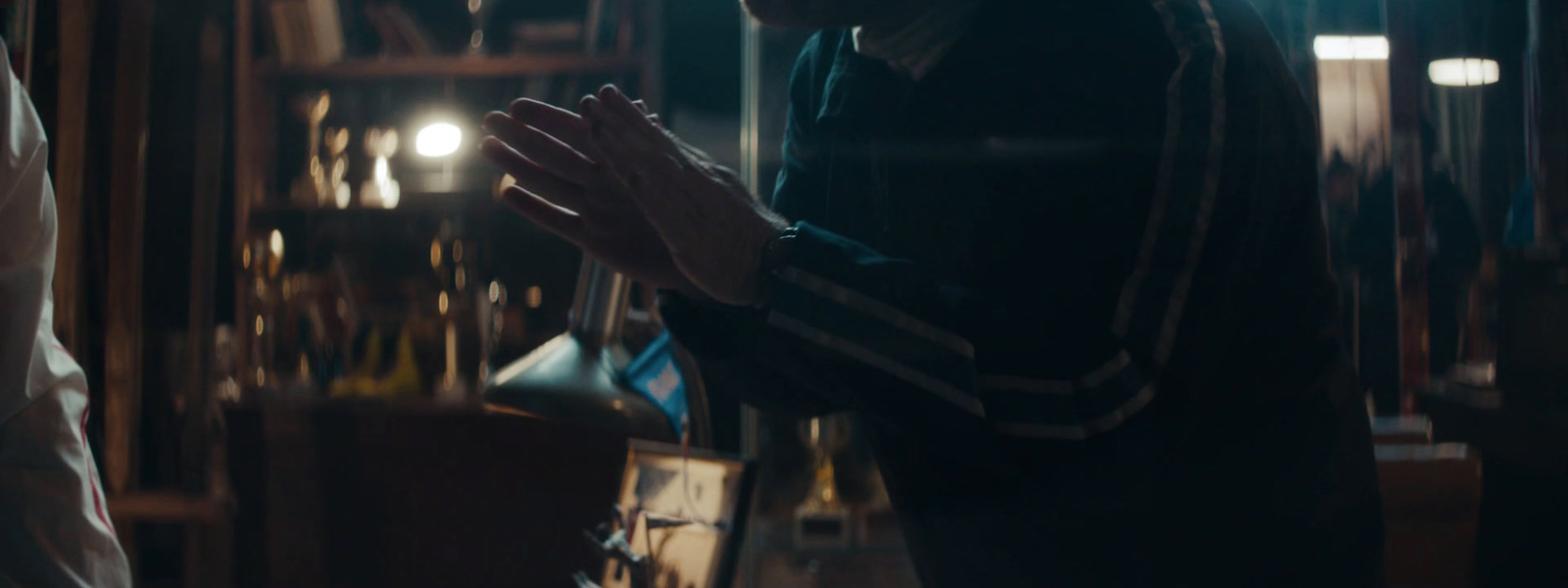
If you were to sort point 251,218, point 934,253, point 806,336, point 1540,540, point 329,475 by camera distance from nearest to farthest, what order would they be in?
1. point 806,336
2. point 934,253
3. point 1540,540
4. point 329,475
5. point 251,218

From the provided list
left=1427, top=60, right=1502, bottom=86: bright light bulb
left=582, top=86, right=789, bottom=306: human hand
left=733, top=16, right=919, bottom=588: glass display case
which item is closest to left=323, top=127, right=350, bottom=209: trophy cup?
left=733, top=16, right=919, bottom=588: glass display case

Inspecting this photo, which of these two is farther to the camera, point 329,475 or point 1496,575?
point 329,475

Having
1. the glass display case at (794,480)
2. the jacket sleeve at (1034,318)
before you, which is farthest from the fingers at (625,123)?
the glass display case at (794,480)

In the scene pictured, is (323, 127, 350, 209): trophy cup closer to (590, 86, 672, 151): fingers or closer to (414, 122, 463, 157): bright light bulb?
(414, 122, 463, 157): bright light bulb

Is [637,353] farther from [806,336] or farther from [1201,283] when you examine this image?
[1201,283]

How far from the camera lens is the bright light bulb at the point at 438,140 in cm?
234

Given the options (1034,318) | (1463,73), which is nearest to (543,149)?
(1034,318)

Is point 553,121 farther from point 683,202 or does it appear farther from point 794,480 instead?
point 794,480

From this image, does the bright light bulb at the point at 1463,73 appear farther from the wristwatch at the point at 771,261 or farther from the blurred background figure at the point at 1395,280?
the wristwatch at the point at 771,261

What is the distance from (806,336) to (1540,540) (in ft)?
3.32

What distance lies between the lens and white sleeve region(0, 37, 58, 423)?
834 millimetres

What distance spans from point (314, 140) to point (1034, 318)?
214 cm

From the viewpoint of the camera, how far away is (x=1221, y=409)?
29.3 inches

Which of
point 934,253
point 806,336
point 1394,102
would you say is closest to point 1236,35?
point 934,253
